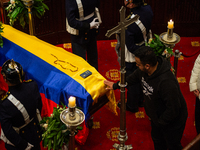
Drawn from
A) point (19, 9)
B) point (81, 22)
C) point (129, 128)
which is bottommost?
point (129, 128)

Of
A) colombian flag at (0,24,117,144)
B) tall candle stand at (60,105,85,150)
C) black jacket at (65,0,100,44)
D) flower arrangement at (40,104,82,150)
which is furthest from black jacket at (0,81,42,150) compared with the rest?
black jacket at (65,0,100,44)

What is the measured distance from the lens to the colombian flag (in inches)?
137

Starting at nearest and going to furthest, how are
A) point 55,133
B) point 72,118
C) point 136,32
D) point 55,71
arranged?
point 72,118 < point 55,133 < point 55,71 < point 136,32

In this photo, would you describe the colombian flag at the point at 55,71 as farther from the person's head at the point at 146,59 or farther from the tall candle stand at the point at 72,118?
the tall candle stand at the point at 72,118

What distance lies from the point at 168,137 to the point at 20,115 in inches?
58.4

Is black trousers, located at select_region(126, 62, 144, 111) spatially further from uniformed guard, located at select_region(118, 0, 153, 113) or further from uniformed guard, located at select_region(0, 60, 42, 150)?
uniformed guard, located at select_region(0, 60, 42, 150)

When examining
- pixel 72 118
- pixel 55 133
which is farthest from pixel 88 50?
pixel 72 118

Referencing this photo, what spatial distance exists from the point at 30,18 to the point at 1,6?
0.81 meters

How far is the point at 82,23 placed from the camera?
4.18m

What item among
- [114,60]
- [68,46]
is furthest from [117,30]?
[68,46]

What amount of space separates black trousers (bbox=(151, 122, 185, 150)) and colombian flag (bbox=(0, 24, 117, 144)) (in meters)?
0.66

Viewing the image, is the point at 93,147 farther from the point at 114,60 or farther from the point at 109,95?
the point at 114,60

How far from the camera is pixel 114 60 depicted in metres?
5.46

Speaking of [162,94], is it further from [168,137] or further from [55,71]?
[55,71]
